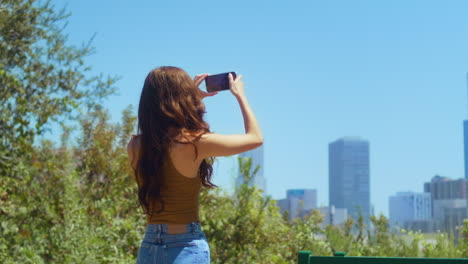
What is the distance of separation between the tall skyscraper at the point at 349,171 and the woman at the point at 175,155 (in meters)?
115

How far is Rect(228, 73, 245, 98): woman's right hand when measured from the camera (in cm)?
227

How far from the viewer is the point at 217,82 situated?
238cm

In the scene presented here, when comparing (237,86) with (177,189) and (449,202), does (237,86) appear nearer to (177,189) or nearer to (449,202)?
(177,189)

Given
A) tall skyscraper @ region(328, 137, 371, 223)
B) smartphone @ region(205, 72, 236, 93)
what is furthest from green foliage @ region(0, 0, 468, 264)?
tall skyscraper @ region(328, 137, 371, 223)

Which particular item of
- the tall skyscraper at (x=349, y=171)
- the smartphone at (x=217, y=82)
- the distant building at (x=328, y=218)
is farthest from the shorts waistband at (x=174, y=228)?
the tall skyscraper at (x=349, y=171)

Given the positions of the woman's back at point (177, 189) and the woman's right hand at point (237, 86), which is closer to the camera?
the woman's back at point (177, 189)

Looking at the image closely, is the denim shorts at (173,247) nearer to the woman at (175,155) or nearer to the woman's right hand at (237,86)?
the woman at (175,155)

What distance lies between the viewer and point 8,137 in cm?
568

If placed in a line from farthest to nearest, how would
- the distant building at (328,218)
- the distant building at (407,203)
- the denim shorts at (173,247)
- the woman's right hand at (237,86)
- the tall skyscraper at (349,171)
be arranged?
the tall skyscraper at (349,171) < the distant building at (407,203) < the distant building at (328,218) < the woman's right hand at (237,86) < the denim shorts at (173,247)

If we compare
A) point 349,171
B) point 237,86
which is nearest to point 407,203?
point 237,86

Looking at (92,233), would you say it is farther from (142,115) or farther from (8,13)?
(142,115)

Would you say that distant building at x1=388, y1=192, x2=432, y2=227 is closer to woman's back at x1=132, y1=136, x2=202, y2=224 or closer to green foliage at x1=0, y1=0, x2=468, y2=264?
green foliage at x1=0, y1=0, x2=468, y2=264

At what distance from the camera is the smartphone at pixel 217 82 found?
235cm

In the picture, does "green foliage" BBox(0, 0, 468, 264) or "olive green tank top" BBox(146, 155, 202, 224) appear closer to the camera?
"olive green tank top" BBox(146, 155, 202, 224)
